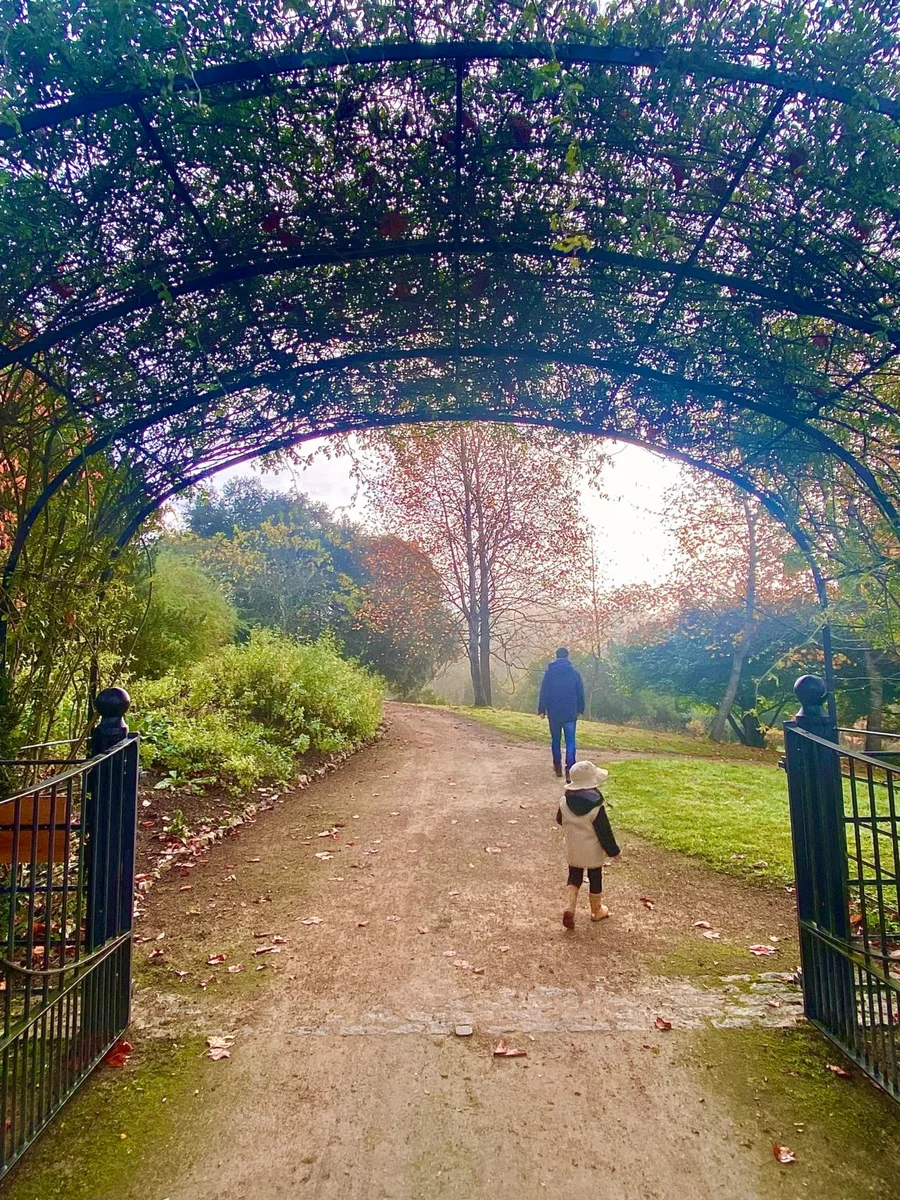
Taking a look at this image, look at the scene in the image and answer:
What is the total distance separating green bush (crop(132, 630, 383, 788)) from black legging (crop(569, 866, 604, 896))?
4.18m

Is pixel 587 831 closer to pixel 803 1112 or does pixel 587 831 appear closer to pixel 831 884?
pixel 831 884

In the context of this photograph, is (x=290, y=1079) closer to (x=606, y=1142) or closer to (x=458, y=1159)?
(x=458, y=1159)

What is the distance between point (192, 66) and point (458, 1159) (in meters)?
4.19

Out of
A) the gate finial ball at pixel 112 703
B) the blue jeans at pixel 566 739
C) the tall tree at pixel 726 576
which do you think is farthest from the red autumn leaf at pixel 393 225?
the tall tree at pixel 726 576

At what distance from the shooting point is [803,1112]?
2318 millimetres

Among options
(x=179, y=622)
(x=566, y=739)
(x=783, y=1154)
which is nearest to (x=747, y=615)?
(x=566, y=739)

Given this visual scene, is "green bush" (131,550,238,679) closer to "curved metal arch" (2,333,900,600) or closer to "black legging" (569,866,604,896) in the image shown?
"curved metal arch" (2,333,900,600)

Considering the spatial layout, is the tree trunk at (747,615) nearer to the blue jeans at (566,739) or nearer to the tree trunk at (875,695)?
the tree trunk at (875,695)

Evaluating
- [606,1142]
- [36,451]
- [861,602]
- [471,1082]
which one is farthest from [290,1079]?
[861,602]

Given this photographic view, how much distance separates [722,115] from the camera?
257 centimetres

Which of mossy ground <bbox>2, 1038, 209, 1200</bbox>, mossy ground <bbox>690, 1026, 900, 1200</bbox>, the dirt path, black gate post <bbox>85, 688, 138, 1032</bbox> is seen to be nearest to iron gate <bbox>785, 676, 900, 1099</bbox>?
mossy ground <bbox>690, 1026, 900, 1200</bbox>

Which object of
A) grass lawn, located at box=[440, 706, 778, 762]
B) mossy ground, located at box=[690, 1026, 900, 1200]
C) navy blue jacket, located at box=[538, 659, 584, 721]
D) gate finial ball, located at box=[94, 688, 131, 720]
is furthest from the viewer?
grass lawn, located at box=[440, 706, 778, 762]

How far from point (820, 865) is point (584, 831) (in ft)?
4.53

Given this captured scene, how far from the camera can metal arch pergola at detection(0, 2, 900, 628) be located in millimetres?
→ 2342
